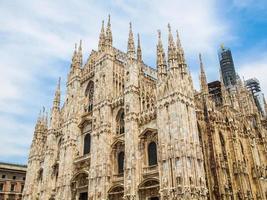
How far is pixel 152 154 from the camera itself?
94.6 feet

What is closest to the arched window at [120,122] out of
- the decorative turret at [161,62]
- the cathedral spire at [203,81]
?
the decorative turret at [161,62]

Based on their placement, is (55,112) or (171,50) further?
(55,112)

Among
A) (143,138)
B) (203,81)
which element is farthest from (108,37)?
(143,138)

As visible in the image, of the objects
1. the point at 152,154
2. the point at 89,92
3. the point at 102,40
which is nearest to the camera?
the point at 152,154

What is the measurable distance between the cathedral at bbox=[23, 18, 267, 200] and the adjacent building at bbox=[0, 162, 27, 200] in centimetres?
1409

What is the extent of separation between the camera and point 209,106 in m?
32.8

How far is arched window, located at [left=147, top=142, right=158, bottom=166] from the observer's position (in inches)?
1116

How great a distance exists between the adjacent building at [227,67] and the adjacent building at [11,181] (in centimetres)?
5417

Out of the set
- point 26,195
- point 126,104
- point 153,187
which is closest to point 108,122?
point 126,104

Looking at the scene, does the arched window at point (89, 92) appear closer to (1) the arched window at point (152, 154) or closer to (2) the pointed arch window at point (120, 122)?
(2) the pointed arch window at point (120, 122)

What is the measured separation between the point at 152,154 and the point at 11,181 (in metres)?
41.1

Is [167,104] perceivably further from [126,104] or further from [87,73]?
[87,73]

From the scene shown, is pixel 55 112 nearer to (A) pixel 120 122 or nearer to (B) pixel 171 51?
(A) pixel 120 122

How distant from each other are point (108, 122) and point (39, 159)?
18824 mm
